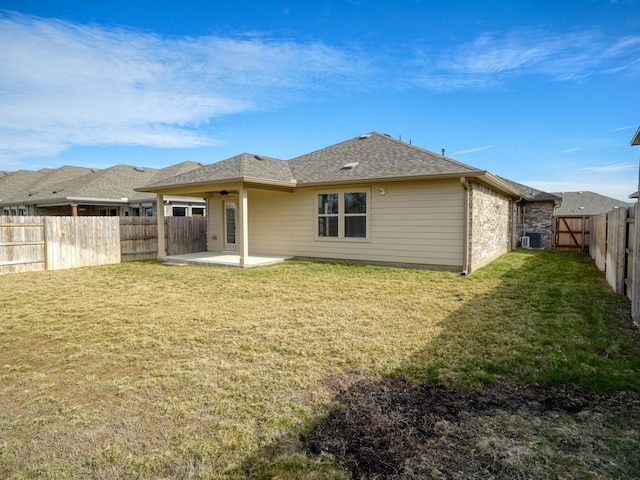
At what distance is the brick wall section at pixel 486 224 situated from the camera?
32.6ft

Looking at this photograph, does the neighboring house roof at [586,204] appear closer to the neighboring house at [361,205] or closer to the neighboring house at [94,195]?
the neighboring house at [361,205]

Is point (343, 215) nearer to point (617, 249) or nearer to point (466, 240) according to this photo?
point (466, 240)

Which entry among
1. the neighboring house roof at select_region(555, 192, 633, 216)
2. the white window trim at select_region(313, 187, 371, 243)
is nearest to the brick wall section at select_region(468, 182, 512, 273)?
the white window trim at select_region(313, 187, 371, 243)

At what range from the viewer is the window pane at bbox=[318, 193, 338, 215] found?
11875 millimetres

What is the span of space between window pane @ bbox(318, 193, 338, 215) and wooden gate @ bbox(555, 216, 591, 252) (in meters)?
12.7

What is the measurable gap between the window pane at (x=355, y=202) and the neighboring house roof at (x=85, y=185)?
43.6ft

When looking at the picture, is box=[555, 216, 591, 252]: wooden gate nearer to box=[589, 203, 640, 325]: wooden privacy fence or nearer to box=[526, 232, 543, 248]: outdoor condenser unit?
box=[526, 232, 543, 248]: outdoor condenser unit

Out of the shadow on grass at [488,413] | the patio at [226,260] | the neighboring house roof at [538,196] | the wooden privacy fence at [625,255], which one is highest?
the neighboring house roof at [538,196]

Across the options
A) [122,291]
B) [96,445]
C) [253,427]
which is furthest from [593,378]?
[122,291]

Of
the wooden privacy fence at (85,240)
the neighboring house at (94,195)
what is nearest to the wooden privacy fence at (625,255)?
the wooden privacy fence at (85,240)

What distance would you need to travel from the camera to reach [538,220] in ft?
63.3

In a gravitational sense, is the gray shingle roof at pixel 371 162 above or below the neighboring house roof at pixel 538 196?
above

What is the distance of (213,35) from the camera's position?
11.6 m

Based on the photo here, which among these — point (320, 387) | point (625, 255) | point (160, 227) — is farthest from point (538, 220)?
point (320, 387)
